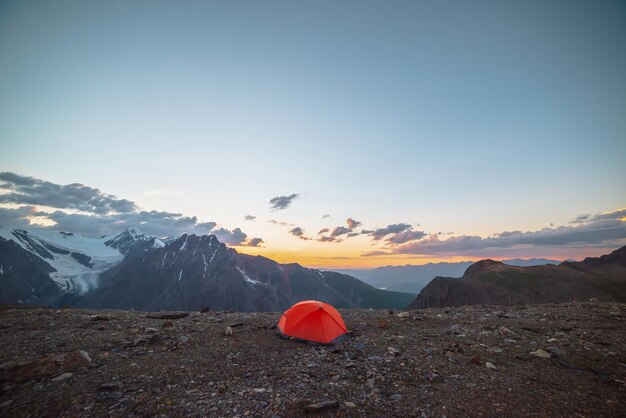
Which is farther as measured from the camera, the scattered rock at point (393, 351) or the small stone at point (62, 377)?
the scattered rock at point (393, 351)

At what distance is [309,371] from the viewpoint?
28.4ft

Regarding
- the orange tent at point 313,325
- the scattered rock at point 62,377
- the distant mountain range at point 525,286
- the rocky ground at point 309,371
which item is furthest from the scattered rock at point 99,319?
the distant mountain range at point 525,286

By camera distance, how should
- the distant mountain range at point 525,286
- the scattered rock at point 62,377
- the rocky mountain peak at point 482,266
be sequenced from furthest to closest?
the rocky mountain peak at point 482,266
the distant mountain range at point 525,286
the scattered rock at point 62,377

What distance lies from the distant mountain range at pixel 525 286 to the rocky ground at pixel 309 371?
116m

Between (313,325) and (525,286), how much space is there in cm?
13406

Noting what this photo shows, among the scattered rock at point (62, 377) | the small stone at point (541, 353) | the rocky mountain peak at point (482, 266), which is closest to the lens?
the scattered rock at point (62, 377)

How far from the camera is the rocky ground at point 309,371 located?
650 cm

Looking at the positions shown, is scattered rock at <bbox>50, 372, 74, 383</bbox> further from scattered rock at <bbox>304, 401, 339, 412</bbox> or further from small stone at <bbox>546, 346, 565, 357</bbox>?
small stone at <bbox>546, 346, 565, 357</bbox>

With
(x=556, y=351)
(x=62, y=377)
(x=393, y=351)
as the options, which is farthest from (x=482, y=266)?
(x=62, y=377)

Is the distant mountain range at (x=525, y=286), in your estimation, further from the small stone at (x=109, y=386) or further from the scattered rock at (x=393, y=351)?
the small stone at (x=109, y=386)

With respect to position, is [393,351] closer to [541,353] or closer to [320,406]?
[320,406]

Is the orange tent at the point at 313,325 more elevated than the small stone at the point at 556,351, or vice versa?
the orange tent at the point at 313,325

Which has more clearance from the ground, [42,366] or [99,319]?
[99,319]

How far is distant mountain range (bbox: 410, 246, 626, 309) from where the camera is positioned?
10212 centimetres
